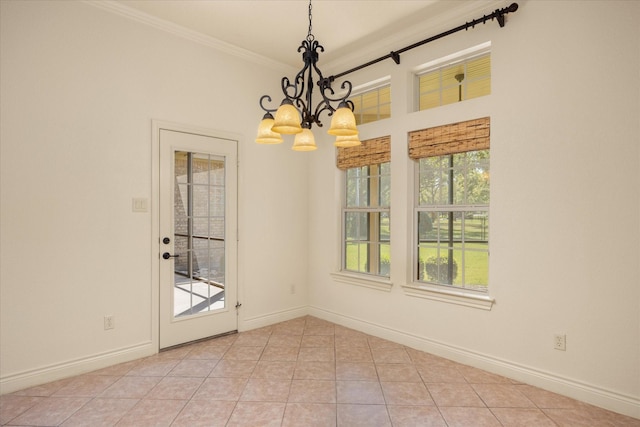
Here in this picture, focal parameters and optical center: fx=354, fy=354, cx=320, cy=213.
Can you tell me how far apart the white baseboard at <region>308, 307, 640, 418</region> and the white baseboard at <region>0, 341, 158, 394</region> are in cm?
219

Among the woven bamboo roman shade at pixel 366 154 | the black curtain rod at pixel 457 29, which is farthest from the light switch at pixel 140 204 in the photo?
the woven bamboo roman shade at pixel 366 154

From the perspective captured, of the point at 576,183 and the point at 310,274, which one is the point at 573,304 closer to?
the point at 576,183

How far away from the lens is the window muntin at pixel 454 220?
10.1 feet

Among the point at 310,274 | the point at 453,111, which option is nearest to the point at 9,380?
the point at 310,274

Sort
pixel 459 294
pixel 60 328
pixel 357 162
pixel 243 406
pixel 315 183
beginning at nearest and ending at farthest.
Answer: pixel 243 406 < pixel 60 328 < pixel 459 294 < pixel 357 162 < pixel 315 183

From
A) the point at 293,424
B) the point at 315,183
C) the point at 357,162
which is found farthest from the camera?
the point at 315,183

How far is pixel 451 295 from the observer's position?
316 cm

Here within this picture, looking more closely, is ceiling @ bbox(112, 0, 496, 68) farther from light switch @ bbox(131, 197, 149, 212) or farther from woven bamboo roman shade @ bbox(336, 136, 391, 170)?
light switch @ bbox(131, 197, 149, 212)

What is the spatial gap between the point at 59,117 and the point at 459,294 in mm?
3605

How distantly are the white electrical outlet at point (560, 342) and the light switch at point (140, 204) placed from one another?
348 centimetres

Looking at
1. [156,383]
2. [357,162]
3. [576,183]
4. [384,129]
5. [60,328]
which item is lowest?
[156,383]

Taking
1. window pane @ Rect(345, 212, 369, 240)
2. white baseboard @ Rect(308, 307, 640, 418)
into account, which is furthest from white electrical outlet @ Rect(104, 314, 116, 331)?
window pane @ Rect(345, 212, 369, 240)

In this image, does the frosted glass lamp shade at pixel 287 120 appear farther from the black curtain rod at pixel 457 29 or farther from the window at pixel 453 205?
the window at pixel 453 205

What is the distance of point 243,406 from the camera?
2.38m
